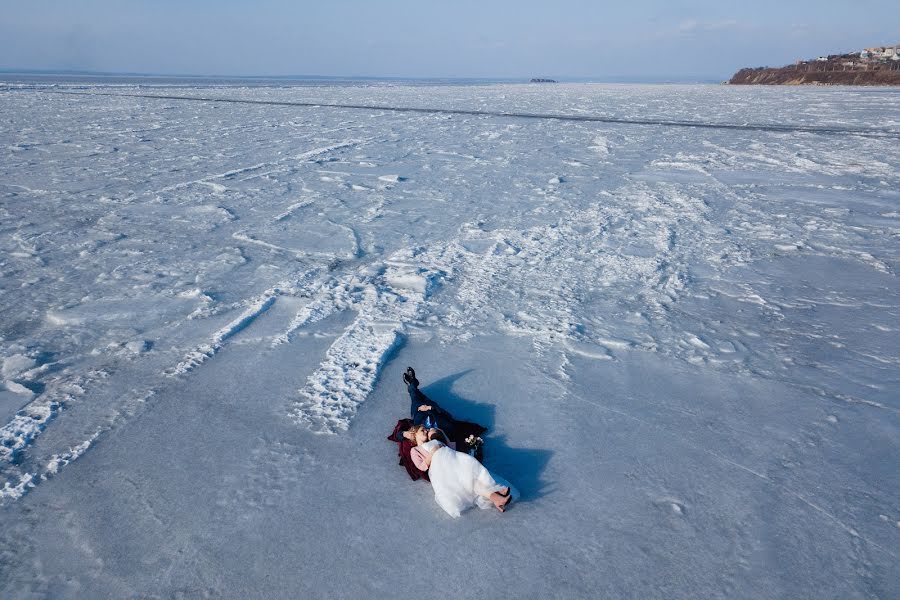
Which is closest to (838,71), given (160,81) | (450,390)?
(450,390)

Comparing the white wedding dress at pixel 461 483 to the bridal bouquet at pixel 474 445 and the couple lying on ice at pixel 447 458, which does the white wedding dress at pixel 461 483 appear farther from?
the bridal bouquet at pixel 474 445

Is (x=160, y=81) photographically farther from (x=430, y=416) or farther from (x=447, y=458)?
(x=447, y=458)

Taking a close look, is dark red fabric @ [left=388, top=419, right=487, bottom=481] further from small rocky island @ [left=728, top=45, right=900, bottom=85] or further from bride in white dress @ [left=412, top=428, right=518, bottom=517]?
small rocky island @ [left=728, top=45, right=900, bottom=85]

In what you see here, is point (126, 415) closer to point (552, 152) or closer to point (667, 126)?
point (552, 152)

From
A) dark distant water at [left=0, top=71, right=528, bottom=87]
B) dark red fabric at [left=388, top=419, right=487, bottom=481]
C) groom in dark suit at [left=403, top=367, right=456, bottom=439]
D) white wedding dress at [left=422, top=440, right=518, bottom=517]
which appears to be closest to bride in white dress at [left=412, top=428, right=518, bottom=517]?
white wedding dress at [left=422, top=440, right=518, bottom=517]

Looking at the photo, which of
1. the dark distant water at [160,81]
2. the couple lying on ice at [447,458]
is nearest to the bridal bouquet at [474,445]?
the couple lying on ice at [447,458]

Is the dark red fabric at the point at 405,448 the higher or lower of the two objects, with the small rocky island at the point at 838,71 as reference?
lower
